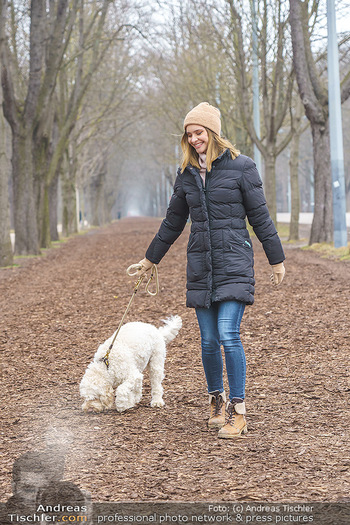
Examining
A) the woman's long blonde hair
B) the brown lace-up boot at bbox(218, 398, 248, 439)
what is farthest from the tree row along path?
the woman's long blonde hair

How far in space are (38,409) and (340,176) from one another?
42.9ft

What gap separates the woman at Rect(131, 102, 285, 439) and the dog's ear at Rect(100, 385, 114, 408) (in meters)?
0.90

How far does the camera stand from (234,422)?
4.67 metres

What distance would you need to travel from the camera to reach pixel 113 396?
17.6 ft

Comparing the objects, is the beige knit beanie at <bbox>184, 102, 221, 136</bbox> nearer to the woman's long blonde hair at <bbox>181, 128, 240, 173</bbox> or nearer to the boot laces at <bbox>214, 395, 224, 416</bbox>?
the woman's long blonde hair at <bbox>181, 128, 240, 173</bbox>

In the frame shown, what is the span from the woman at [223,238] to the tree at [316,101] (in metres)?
14.3

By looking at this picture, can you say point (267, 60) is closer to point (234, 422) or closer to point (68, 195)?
point (68, 195)

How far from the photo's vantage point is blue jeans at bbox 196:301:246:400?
15.2ft

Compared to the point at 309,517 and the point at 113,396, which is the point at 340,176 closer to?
the point at 113,396

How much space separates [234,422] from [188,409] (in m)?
0.79

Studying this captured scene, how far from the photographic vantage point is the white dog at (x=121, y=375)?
5227 mm

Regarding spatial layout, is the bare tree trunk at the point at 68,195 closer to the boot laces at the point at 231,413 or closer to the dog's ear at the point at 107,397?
the dog's ear at the point at 107,397

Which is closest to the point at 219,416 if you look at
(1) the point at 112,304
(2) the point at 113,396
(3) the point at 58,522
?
(2) the point at 113,396

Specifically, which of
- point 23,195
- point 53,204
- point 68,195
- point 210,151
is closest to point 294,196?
point 23,195
